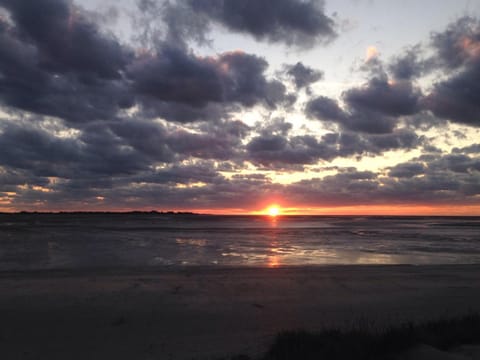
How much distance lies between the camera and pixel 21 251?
80.4ft

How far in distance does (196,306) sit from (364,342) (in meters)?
5.72

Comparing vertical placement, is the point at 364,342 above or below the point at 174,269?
above

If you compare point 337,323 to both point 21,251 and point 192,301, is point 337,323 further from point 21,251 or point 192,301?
point 21,251

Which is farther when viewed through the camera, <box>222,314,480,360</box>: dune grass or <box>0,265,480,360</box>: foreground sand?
<box>0,265,480,360</box>: foreground sand

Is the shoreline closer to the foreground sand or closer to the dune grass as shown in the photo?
the foreground sand

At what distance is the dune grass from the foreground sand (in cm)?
101

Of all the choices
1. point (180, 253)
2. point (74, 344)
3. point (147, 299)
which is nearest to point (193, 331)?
point (74, 344)

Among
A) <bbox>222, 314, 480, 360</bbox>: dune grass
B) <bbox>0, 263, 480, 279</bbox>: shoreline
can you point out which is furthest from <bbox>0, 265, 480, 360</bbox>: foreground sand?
<bbox>222, 314, 480, 360</bbox>: dune grass

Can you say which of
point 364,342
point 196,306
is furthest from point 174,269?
point 364,342

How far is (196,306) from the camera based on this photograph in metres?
11.1

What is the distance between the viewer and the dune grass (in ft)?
21.0

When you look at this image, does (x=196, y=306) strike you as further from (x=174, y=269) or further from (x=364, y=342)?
(x=174, y=269)

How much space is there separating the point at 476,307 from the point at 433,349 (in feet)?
19.9

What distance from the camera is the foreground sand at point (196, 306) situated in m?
8.04
